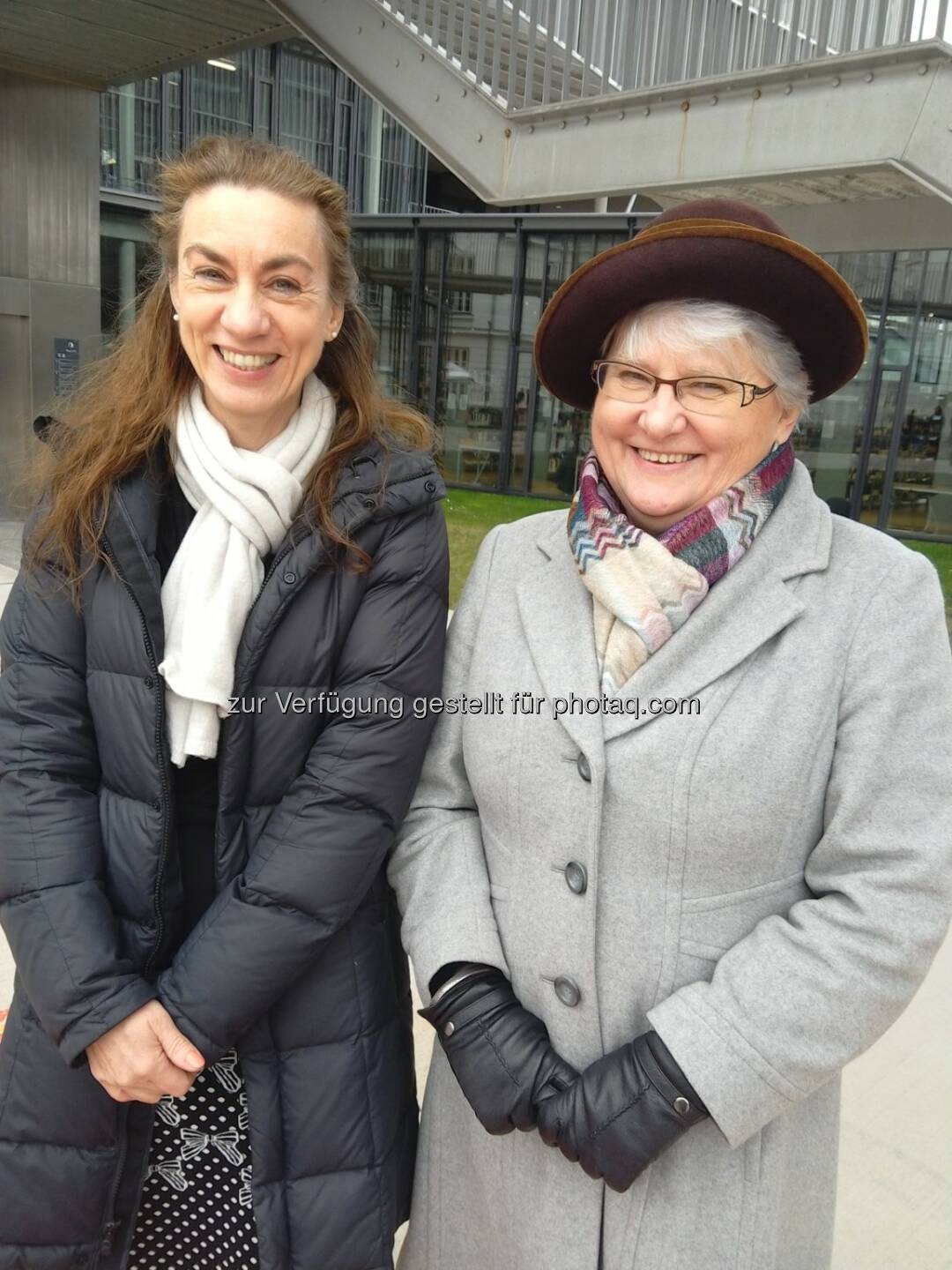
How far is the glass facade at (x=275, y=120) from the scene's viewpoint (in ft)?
50.8

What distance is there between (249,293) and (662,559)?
2.62ft

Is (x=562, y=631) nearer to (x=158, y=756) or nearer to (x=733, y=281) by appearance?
(x=733, y=281)

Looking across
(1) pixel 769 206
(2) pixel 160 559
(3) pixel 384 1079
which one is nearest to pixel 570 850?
(3) pixel 384 1079

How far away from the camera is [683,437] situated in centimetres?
148

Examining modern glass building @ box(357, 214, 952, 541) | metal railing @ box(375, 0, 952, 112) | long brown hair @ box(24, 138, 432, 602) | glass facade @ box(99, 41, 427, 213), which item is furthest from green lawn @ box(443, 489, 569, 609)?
long brown hair @ box(24, 138, 432, 602)

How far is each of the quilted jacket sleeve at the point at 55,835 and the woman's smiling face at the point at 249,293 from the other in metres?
0.46

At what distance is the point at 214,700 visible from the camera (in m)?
1.59

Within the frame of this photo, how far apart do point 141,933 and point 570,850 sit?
73cm

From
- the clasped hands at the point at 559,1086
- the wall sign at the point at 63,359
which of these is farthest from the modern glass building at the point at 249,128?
the clasped hands at the point at 559,1086

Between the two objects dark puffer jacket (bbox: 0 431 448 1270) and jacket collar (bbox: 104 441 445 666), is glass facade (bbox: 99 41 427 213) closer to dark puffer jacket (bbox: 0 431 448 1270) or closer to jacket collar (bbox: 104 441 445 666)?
jacket collar (bbox: 104 441 445 666)

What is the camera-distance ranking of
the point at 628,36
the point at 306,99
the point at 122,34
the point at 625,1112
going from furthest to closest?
the point at 306,99 → the point at 122,34 → the point at 628,36 → the point at 625,1112

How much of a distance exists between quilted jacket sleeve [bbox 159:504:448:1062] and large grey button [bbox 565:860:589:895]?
1.03ft

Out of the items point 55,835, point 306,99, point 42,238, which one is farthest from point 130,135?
point 55,835

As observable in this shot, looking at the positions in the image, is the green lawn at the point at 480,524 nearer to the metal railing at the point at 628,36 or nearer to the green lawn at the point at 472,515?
the green lawn at the point at 472,515
